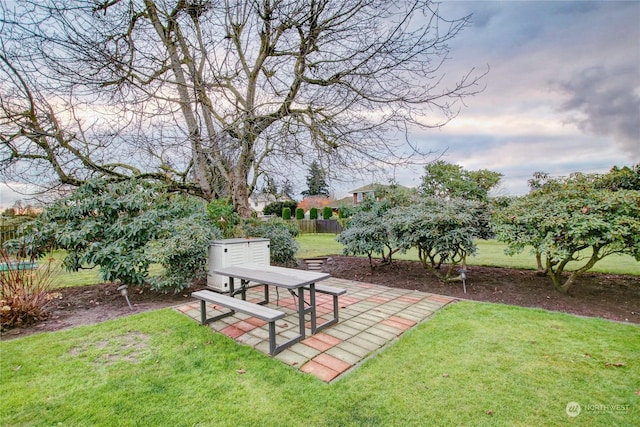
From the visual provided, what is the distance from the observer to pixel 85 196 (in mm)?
5250

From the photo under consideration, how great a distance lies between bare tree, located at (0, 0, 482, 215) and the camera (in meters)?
4.35

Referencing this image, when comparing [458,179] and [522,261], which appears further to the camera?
[458,179]

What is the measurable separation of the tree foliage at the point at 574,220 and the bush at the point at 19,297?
701 centimetres

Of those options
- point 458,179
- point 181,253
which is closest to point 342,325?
point 181,253

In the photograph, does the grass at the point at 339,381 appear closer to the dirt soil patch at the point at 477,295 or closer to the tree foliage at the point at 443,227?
the dirt soil patch at the point at 477,295

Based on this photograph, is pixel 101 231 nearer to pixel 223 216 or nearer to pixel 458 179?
A: pixel 223 216

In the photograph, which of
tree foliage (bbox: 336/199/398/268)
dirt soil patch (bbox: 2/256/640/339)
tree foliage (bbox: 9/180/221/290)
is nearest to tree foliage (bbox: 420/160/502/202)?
tree foliage (bbox: 336/199/398/268)

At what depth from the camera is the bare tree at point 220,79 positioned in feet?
14.3

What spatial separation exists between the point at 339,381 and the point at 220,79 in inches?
183

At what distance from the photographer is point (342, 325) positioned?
3.69 metres

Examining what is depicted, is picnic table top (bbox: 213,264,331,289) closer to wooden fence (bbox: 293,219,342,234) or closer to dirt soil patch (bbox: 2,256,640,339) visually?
dirt soil patch (bbox: 2,256,640,339)

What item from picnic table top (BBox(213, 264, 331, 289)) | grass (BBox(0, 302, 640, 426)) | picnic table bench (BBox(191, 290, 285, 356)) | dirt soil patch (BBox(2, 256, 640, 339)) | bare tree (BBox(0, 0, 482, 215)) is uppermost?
bare tree (BBox(0, 0, 482, 215))

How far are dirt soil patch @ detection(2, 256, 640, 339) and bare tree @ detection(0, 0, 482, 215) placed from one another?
2567mm

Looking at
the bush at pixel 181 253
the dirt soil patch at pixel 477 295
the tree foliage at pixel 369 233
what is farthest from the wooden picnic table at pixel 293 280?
the tree foliage at pixel 369 233
